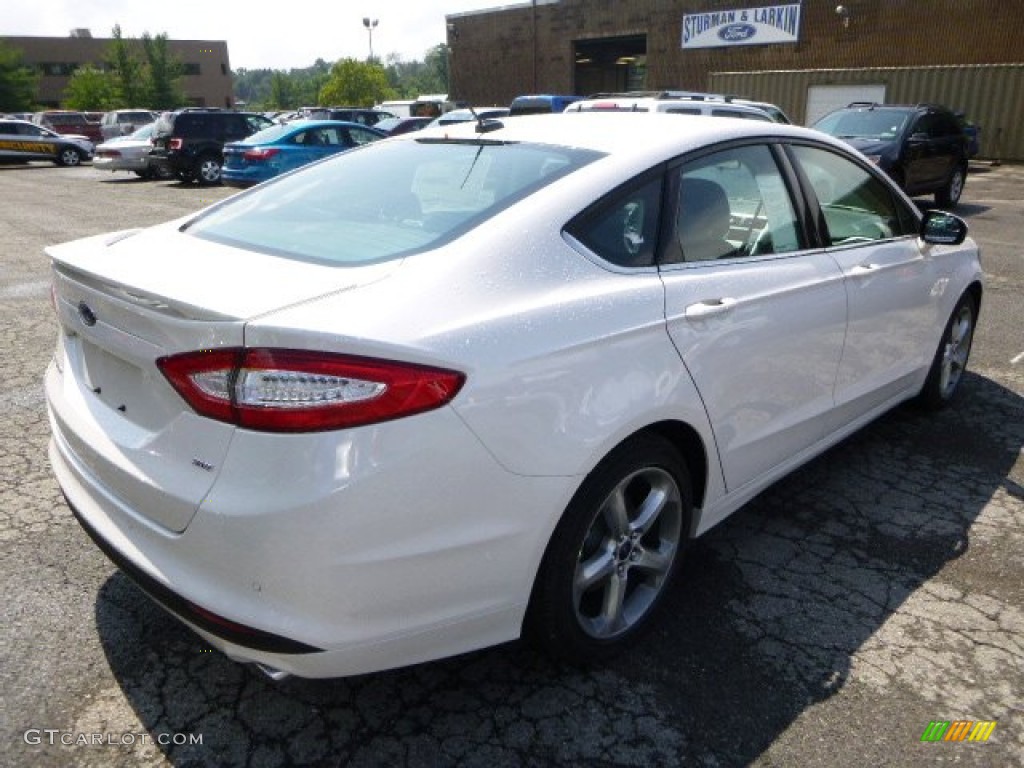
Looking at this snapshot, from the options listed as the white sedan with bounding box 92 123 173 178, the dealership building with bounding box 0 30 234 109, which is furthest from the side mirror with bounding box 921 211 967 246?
the dealership building with bounding box 0 30 234 109

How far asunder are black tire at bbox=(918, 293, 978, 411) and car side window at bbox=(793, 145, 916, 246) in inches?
31.5

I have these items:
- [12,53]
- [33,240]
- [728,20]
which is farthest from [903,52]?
[12,53]

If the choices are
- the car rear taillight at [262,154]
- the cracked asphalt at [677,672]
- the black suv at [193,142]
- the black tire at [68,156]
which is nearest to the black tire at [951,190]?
the cracked asphalt at [677,672]

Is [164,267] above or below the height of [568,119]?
below

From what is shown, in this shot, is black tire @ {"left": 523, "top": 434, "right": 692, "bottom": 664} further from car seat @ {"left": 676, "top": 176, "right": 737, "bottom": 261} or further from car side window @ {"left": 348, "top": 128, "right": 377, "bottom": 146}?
car side window @ {"left": 348, "top": 128, "right": 377, "bottom": 146}

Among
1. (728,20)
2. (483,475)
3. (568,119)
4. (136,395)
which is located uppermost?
(728,20)

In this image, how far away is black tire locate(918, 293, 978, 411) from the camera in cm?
430

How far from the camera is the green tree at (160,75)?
60688 mm

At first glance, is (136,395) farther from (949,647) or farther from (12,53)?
(12,53)

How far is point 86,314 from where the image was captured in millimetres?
2238

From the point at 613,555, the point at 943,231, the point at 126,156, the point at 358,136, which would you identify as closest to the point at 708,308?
the point at 613,555

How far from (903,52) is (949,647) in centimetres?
2849

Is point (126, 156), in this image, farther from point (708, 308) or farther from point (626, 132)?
point (708, 308)

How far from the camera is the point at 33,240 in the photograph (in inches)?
422
